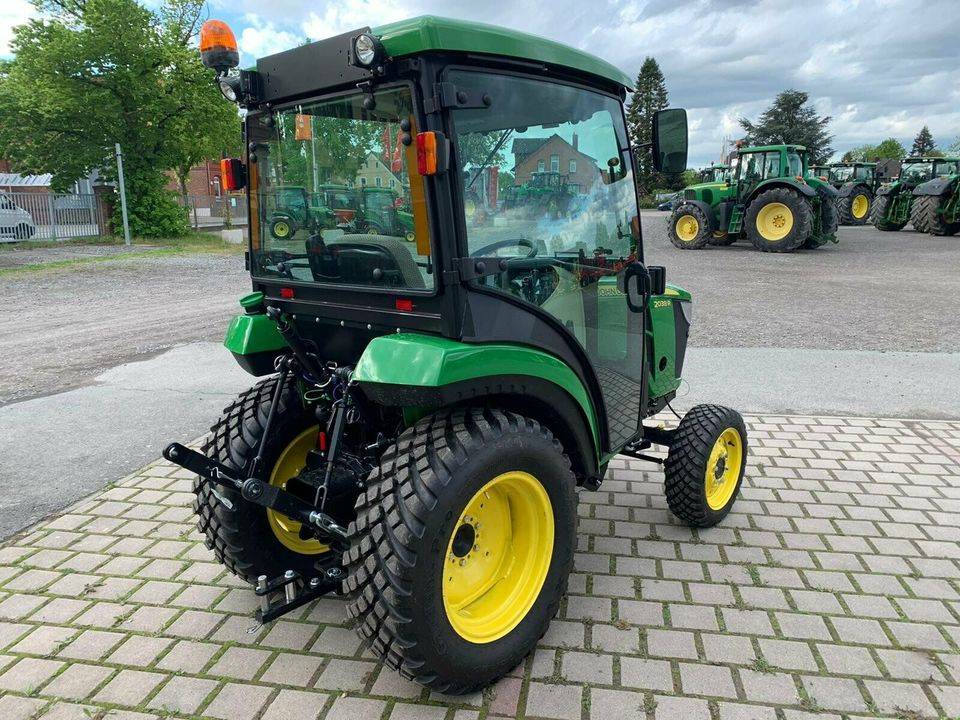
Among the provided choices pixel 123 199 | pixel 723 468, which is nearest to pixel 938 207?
pixel 723 468

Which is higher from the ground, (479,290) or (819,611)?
(479,290)

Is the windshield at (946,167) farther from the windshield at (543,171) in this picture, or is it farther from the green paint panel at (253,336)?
the green paint panel at (253,336)

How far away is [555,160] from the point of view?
2.73m

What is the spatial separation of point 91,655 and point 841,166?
30309 millimetres

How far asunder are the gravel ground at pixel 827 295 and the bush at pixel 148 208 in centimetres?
1601

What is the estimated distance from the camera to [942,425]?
5.18 meters

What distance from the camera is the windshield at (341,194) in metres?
2.30

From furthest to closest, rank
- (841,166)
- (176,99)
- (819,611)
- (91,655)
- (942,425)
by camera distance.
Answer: (841,166)
(176,99)
(942,425)
(819,611)
(91,655)

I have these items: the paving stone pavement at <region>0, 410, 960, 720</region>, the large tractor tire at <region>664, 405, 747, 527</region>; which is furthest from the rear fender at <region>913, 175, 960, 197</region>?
the large tractor tire at <region>664, 405, 747, 527</region>

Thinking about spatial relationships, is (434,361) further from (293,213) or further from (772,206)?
(772,206)

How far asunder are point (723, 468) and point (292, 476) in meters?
2.22

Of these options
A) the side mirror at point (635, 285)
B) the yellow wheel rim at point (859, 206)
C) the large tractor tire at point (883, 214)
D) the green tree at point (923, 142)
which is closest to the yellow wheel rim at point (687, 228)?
the large tractor tire at point (883, 214)

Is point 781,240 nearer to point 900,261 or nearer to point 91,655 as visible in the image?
point 900,261

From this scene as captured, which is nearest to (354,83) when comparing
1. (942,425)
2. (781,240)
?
(942,425)
